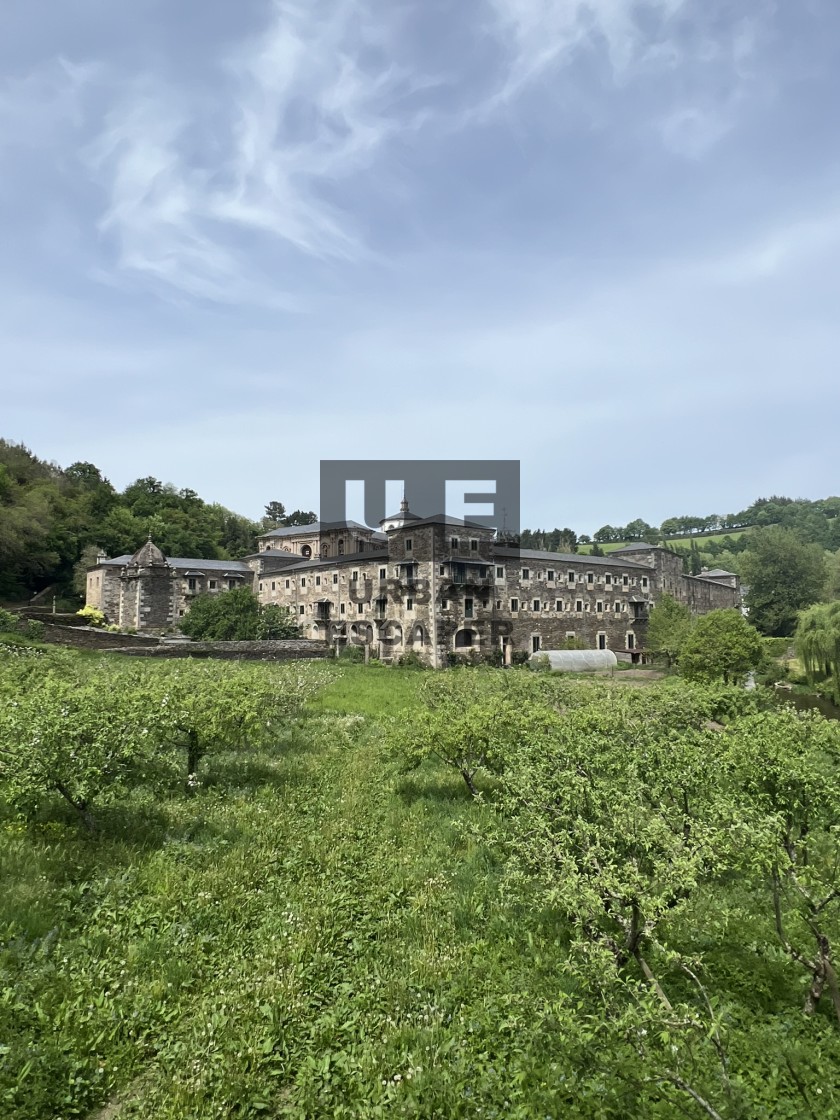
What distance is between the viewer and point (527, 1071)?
551cm

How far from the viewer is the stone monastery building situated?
47.8 m

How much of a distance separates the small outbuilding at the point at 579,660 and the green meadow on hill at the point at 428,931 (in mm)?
→ 36727

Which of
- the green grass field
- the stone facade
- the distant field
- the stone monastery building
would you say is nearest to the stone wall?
the stone facade

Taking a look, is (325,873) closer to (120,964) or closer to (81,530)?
(120,964)

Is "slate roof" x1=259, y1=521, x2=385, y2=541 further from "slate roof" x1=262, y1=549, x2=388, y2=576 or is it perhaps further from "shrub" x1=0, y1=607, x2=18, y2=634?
"shrub" x1=0, y1=607, x2=18, y2=634

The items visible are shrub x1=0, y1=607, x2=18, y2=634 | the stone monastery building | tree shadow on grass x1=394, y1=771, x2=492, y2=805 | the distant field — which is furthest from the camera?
the distant field

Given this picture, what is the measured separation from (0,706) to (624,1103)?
37.6 ft

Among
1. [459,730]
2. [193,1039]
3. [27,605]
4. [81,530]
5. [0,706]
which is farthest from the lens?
[81,530]

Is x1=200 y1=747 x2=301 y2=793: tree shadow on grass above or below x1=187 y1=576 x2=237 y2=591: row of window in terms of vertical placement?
below

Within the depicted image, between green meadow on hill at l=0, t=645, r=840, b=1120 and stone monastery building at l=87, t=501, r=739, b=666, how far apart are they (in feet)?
114

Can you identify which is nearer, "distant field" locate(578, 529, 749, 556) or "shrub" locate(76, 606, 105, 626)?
"shrub" locate(76, 606, 105, 626)

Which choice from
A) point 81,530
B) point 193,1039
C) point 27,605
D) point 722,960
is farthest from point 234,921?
point 81,530

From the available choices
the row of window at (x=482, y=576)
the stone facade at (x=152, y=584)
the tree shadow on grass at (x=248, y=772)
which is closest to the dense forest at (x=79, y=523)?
the stone facade at (x=152, y=584)

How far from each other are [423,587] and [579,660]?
14.6m
